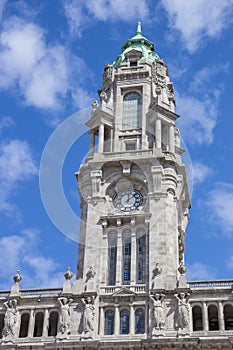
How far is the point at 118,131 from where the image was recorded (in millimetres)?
67250

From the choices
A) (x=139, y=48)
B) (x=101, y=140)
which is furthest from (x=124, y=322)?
(x=139, y=48)

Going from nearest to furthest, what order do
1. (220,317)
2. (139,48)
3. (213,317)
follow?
(220,317)
(213,317)
(139,48)

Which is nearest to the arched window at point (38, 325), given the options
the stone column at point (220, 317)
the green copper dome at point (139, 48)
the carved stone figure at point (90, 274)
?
the carved stone figure at point (90, 274)

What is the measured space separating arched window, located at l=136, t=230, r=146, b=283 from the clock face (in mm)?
2901

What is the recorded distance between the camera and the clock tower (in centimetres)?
5516

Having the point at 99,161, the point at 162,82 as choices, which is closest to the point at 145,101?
the point at 162,82

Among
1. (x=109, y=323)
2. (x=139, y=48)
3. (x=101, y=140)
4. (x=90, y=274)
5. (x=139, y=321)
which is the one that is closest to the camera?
(x=139, y=321)

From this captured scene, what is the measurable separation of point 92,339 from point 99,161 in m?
18.3

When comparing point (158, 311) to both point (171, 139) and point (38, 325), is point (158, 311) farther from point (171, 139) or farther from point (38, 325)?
point (171, 139)

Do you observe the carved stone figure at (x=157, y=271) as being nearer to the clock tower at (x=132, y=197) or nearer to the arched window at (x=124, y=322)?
the clock tower at (x=132, y=197)

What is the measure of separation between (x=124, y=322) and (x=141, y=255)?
6795 millimetres

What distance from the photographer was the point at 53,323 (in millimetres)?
55625

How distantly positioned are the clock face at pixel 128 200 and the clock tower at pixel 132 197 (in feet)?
0.31

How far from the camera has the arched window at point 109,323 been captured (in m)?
53.5
